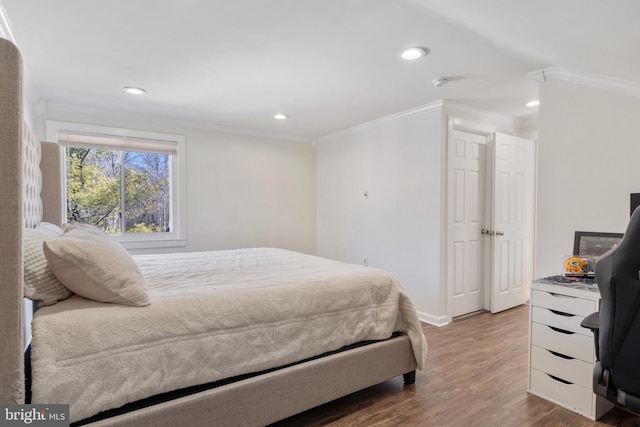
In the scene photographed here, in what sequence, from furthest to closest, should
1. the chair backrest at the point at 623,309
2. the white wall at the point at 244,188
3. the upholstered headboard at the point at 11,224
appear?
the white wall at the point at 244,188, the chair backrest at the point at 623,309, the upholstered headboard at the point at 11,224

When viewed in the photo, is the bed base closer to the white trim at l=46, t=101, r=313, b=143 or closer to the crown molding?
the crown molding

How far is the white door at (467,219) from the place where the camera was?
12.1 feet

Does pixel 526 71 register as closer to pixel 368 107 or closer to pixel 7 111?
pixel 368 107

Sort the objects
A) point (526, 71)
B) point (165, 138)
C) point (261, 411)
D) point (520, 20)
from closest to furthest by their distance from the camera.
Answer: point (261, 411), point (520, 20), point (526, 71), point (165, 138)

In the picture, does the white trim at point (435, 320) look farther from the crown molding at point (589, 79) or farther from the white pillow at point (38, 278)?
the white pillow at point (38, 278)

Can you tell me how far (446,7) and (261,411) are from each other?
233 centimetres

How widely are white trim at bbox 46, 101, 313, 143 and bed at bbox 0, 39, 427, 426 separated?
1.38m

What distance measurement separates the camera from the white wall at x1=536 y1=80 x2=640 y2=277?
231 centimetres

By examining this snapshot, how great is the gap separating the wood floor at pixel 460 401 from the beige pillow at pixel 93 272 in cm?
114

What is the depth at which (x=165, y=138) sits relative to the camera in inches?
163

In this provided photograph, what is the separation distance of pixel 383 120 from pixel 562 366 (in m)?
3.00

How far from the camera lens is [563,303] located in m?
2.11

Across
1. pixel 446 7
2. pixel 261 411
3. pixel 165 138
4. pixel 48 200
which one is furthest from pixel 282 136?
pixel 261 411

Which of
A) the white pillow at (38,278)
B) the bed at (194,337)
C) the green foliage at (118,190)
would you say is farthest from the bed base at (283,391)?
the green foliage at (118,190)
